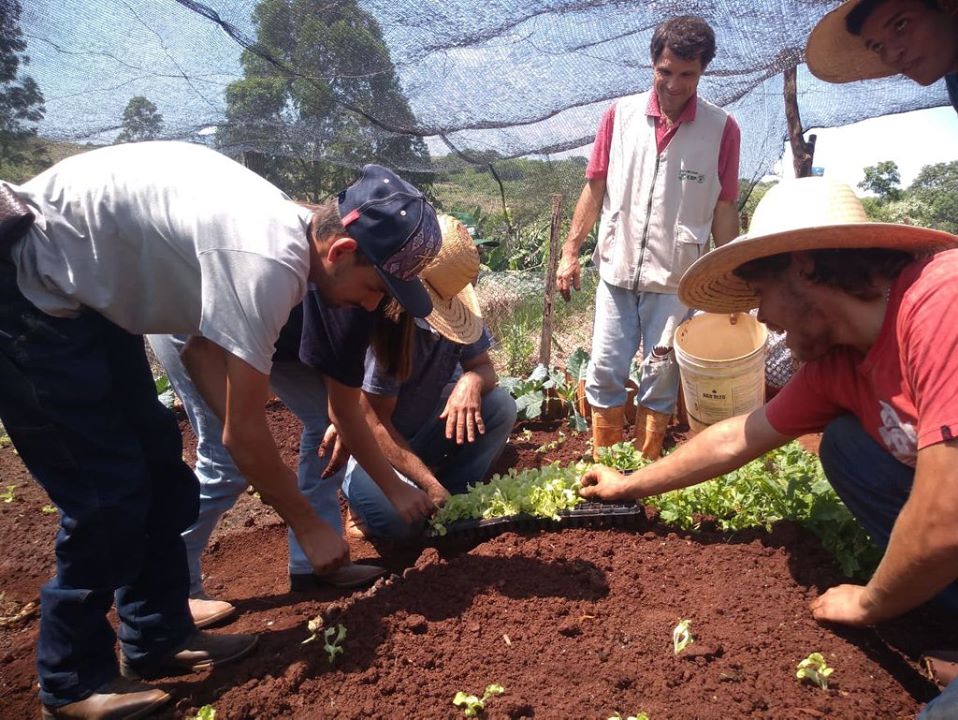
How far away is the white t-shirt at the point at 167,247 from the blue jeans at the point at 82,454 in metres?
0.10

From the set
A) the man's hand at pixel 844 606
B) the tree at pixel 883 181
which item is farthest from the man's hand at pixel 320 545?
the tree at pixel 883 181

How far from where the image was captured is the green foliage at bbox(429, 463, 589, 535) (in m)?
2.93

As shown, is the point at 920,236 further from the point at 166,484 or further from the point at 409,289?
the point at 166,484

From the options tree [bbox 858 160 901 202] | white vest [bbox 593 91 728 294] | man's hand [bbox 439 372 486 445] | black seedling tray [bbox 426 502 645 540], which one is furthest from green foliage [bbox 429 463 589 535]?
tree [bbox 858 160 901 202]

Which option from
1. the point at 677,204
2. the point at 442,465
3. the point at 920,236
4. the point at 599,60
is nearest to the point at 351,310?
the point at 442,465

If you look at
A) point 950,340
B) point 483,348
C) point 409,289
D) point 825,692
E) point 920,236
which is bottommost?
point 825,692

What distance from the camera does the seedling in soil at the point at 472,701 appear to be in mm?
1998

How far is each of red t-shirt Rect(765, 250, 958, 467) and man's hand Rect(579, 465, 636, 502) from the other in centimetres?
66

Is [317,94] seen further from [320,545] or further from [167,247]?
[320,545]

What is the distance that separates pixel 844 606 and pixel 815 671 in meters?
0.23

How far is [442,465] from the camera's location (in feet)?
12.2

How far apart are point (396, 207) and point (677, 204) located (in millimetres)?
2424

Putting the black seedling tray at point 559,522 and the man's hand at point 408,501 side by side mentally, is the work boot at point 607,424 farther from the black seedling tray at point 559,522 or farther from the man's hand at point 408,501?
the man's hand at point 408,501

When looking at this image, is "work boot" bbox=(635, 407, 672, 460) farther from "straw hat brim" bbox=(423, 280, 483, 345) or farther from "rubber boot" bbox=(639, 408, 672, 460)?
"straw hat brim" bbox=(423, 280, 483, 345)
